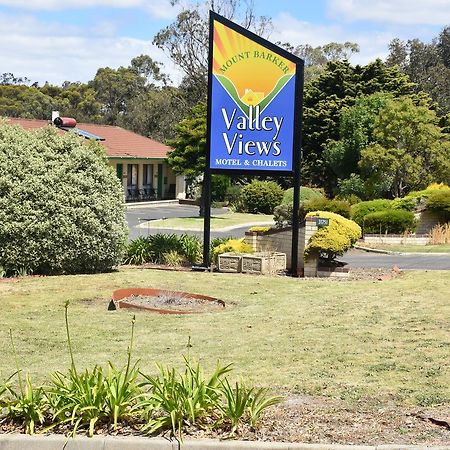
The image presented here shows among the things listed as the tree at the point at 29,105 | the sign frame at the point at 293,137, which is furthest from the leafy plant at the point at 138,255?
the tree at the point at 29,105

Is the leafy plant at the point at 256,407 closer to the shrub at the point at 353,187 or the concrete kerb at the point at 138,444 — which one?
the concrete kerb at the point at 138,444

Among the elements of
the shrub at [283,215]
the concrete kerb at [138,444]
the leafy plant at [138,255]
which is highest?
the shrub at [283,215]

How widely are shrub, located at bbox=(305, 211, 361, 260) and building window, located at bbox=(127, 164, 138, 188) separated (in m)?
37.2

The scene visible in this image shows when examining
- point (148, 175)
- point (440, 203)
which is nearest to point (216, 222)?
point (440, 203)

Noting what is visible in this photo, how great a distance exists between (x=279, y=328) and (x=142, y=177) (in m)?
45.8

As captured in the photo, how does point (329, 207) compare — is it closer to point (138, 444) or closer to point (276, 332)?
point (276, 332)

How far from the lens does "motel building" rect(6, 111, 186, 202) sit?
176 feet

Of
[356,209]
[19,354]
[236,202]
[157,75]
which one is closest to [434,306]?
[19,354]

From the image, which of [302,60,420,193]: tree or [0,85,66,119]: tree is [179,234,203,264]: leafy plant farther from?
[0,85,66,119]: tree

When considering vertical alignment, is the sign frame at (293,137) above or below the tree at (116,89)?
below

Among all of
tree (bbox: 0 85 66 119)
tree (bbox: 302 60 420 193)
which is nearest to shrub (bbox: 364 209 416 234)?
tree (bbox: 302 60 420 193)

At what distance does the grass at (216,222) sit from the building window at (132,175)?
11.5m

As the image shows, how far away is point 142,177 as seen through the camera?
57.2m

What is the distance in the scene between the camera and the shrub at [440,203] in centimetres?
3225
